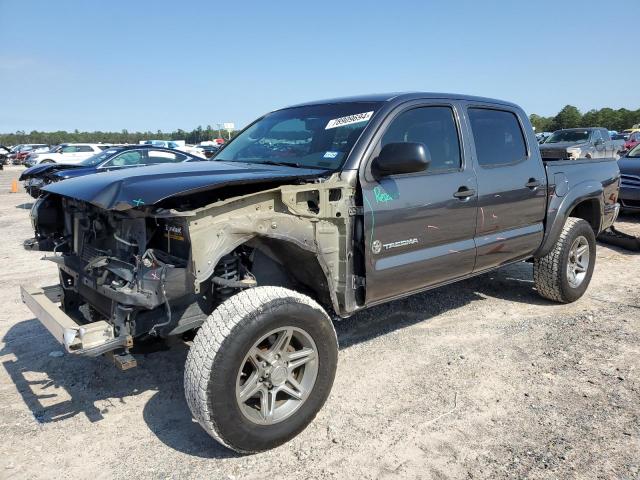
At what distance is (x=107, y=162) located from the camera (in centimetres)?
1141

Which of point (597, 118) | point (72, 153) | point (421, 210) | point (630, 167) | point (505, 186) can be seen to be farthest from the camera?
point (597, 118)

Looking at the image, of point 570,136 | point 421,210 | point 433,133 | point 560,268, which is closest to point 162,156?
point 433,133

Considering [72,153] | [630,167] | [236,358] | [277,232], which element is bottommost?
[236,358]

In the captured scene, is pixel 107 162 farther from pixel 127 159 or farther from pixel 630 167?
pixel 630 167

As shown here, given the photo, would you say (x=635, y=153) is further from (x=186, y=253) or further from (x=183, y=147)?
(x=183, y=147)

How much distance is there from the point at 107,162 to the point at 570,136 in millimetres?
15036

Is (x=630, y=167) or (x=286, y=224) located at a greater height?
(x=286, y=224)

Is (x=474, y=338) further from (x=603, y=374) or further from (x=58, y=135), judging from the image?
(x=58, y=135)

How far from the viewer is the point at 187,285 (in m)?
2.70

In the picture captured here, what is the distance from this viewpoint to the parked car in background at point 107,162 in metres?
10.3

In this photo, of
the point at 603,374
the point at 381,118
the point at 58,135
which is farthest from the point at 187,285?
the point at 58,135

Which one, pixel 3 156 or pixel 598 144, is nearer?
pixel 598 144

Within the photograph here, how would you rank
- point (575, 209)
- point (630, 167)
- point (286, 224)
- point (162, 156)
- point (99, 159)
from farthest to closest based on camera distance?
point (162, 156) → point (99, 159) → point (630, 167) → point (575, 209) → point (286, 224)

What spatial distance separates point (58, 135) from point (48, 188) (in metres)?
109
